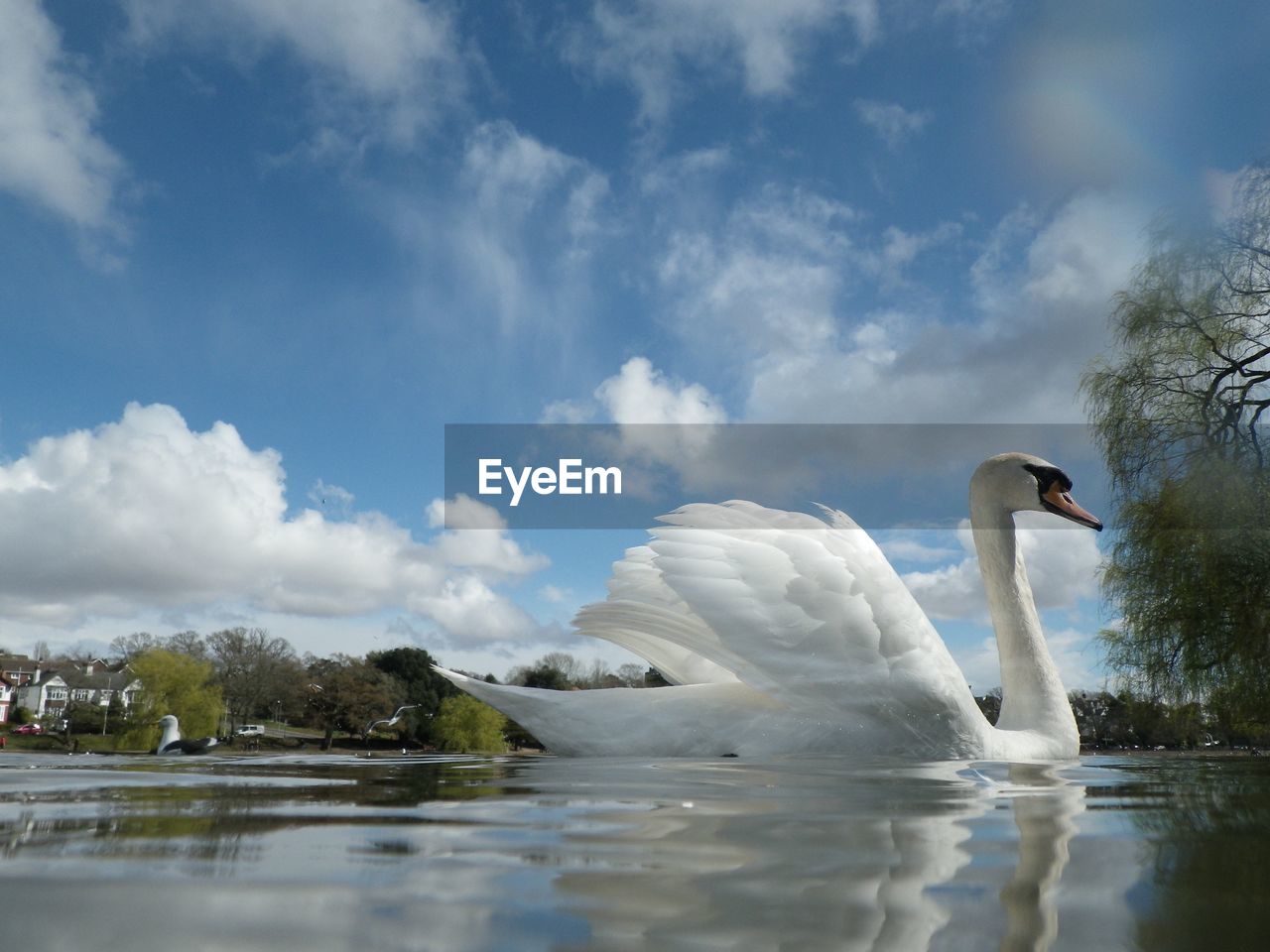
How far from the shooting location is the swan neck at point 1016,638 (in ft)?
24.5

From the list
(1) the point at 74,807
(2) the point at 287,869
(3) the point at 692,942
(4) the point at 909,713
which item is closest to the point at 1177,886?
(3) the point at 692,942

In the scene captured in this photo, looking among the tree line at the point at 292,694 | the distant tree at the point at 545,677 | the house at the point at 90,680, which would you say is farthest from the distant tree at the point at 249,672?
the house at the point at 90,680

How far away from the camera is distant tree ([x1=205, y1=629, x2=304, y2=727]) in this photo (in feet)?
174

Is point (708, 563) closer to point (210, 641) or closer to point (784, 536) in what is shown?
point (784, 536)

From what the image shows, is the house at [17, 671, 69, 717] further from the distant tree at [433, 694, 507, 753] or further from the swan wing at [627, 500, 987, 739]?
the swan wing at [627, 500, 987, 739]

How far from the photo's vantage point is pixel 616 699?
593 cm

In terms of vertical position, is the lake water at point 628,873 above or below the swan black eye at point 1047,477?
below

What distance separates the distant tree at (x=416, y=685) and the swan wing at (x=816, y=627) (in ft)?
193

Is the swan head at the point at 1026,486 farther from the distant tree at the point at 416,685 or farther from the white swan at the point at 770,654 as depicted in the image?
the distant tree at the point at 416,685

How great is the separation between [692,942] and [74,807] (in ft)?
6.08

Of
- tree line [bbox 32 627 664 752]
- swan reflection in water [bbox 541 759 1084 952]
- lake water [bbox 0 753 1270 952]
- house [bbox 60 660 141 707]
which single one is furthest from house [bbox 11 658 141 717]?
swan reflection in water [bbox 541 759 1084 952]

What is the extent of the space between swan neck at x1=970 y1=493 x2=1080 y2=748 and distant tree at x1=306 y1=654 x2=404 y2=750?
49.9 m

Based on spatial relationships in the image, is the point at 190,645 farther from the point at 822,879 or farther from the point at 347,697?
the point at 822,879

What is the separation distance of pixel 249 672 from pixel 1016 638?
173 feet
